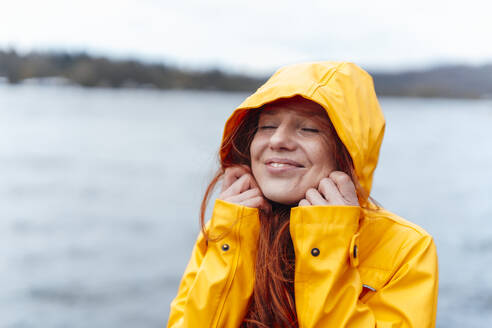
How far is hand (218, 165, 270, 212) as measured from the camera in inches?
104

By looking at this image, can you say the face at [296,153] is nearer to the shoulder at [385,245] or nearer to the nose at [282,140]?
the nose at [282,140]

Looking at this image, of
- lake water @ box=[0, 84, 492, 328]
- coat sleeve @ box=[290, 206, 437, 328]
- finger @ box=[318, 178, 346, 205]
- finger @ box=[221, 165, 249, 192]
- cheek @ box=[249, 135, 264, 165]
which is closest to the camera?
coat sleeve @ box=[290, 206, 437, 328]

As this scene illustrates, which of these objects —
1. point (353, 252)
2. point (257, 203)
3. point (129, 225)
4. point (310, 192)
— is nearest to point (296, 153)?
point (310, 192)

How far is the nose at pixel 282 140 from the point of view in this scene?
2570 millimetres

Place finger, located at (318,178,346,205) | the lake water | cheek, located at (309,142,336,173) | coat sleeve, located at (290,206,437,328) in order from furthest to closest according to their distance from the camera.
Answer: the lake water
cheek, located at (309,142,336,173)
finger, located at (318,178,346,205)
coat sleeve, located at (290,206,437,328)

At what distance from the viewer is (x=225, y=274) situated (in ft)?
7.96

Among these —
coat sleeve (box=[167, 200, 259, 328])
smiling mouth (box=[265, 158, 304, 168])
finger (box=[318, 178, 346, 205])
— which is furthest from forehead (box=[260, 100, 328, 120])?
coat sleeve (box=[167, 200, 259, 328])

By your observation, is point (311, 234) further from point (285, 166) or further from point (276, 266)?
point (285, 166)

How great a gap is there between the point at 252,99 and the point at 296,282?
42.6 inches

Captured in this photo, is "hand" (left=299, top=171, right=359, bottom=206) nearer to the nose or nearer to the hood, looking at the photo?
the hood

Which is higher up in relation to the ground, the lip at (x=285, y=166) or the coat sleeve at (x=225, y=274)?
the lip at (x=285, y=166)

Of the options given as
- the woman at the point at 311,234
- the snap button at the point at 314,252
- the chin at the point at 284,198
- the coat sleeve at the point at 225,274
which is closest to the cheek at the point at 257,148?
the woman at the point at 311,234

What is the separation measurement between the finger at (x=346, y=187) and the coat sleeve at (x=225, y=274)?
48cm

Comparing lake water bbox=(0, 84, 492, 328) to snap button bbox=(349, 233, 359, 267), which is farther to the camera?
lake water bbox=(0, 84, 492, 328)
